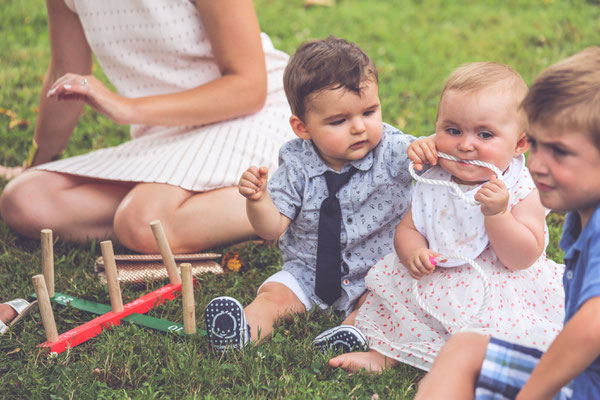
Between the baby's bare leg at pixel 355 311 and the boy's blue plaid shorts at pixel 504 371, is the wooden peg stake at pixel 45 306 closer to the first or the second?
the baby's bare leg at pixel 355 311

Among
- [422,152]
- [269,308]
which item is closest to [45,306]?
[269,308]

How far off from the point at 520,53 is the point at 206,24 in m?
3.16

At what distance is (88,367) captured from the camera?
7.76 feet

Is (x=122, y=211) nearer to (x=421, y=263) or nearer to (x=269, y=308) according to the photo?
(x=269, y=308)

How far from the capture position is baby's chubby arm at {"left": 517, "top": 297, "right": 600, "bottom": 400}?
4.88 feet

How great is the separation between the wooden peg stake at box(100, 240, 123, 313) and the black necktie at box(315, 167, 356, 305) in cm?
76

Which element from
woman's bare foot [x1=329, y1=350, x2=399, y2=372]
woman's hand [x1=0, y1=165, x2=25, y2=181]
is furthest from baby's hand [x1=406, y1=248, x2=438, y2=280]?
woman's hand [x1=0, y1=165, x2=25, y2=181]

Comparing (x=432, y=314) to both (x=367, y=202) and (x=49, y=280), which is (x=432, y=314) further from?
(x=49, y=280)

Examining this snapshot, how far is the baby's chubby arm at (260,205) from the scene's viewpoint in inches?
94.9

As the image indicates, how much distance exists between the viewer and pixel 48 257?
8.67 feet

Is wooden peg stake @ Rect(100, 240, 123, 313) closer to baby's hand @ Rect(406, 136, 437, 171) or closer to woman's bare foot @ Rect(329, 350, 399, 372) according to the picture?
woman's bare foot @ Rect(329, 350, 399, 372)

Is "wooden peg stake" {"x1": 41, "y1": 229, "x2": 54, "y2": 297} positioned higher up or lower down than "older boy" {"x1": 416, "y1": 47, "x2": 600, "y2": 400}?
lower down

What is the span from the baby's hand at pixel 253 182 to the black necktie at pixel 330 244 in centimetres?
31

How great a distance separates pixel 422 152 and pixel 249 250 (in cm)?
119
